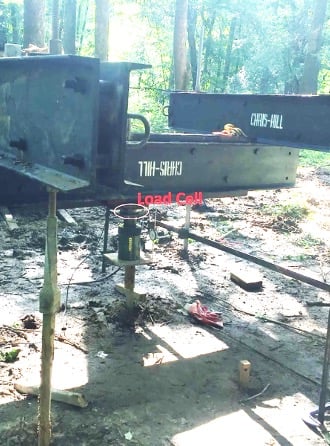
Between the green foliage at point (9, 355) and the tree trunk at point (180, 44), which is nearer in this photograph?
the green foliage at point (9, 355)

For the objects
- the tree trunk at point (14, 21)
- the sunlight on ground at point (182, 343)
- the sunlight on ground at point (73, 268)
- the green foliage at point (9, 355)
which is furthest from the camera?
the tree trunk at point (14, 21)

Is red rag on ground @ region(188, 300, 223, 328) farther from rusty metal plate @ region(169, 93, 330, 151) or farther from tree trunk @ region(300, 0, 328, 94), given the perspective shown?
tree trunk @ region(300, 0, 328, 94)

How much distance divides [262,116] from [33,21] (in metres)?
11.6

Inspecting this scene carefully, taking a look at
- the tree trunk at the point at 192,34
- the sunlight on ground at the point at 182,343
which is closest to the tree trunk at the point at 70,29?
the tree trunk at the point at 192,34

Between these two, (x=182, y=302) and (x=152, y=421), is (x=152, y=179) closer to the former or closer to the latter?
(x=152, y=421)

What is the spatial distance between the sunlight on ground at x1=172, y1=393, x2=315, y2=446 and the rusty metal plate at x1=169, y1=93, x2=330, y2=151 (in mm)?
2093

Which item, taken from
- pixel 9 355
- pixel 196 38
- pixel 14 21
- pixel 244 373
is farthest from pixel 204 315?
pixel 14 21

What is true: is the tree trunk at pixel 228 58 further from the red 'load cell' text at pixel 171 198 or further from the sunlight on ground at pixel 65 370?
the sunlight on ground at pixel 65 370

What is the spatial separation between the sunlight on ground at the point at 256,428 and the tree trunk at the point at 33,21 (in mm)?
13174

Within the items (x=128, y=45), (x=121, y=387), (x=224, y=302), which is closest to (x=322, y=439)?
(x=121, y=387)

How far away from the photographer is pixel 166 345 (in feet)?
15.7

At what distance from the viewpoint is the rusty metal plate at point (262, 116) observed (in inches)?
176

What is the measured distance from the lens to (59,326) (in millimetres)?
5000

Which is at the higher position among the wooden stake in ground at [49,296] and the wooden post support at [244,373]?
the wooden stake in ground at [49,296]
